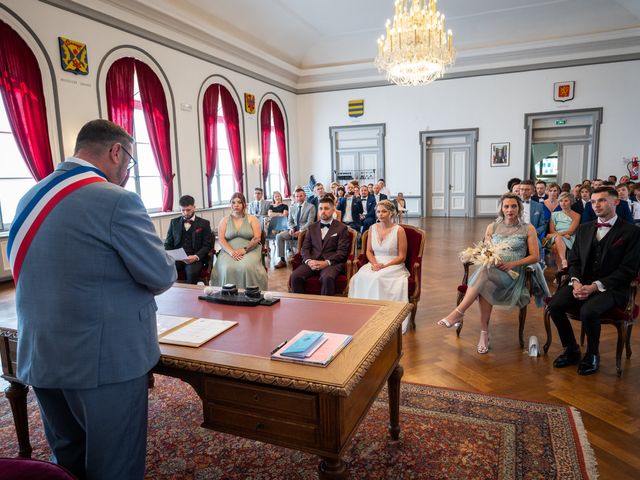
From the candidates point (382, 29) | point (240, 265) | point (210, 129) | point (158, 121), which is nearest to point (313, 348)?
point (240, 265)

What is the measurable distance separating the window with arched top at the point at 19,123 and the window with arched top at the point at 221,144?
158 inches

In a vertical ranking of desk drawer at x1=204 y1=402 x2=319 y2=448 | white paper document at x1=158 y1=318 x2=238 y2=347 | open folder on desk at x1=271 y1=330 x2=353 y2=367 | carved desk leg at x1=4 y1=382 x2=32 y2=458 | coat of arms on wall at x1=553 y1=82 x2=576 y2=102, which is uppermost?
coat of arms on wall at x1=553 y1=82 x2=576 y2=102

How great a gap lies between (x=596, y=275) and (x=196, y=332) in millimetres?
3075

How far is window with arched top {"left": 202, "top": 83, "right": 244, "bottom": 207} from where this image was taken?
10.4 metres

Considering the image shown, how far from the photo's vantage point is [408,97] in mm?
13641

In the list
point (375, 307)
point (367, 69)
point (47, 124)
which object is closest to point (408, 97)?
point (367, 69)

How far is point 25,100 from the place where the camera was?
645 centimetres

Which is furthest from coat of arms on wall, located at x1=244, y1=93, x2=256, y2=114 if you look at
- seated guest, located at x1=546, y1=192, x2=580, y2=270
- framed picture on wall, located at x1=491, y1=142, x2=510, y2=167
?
seated guest, located at x1=546, y1=192, x2=580, y2=270

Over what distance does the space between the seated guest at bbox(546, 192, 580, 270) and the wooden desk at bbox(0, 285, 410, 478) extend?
4.04m

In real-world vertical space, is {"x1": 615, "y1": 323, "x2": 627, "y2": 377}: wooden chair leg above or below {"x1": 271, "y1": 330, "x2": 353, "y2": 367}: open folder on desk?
below

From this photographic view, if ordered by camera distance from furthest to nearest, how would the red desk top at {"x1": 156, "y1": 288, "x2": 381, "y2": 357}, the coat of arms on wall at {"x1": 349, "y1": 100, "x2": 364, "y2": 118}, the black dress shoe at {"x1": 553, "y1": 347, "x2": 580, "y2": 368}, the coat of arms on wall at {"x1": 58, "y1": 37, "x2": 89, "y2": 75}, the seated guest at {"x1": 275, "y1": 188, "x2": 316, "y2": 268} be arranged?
the coat of arms on wall at {"x1": 349, "y1": 100, "x2": 364, "y2": 118} → the seated guest at {"x1": 275, "y1": 188, "x2": 316, "y2": 268} → the coat of arms on wall at {"x1": 58, "y1": 37, "x2": 89, "y2": 75} → the black dress shoe at {"x1": 553, "y1": 347, "x2": 580, "y2": 368} → the red desk top at {"x1": 156, "y1": 288, "x2": 381, "y2": 357}

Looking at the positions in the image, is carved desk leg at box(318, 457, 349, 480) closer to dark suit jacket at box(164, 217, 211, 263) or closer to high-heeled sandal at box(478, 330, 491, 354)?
high-heeled sandal at box(478, 330, 491, 354)

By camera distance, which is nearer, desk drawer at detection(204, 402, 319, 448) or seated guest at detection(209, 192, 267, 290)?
desk drawer at detection(204, 402, 319, 448)

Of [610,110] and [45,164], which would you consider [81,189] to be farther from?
[610,110]
